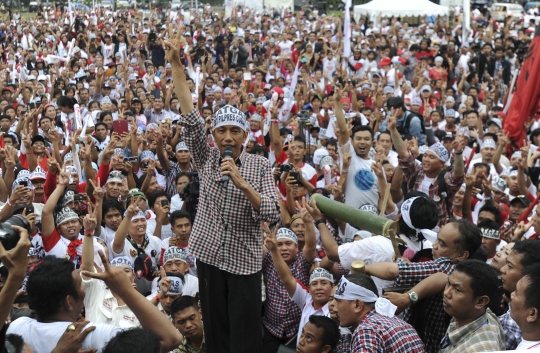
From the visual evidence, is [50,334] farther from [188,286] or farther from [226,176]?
[188,286]

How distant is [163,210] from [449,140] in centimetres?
469

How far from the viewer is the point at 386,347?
3.41 m

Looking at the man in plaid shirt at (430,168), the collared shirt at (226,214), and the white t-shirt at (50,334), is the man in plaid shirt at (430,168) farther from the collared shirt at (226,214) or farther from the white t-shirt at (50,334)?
the white t-shirt at (50,334)

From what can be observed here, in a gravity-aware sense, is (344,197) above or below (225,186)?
below

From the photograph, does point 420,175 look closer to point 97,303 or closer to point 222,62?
point 97,303

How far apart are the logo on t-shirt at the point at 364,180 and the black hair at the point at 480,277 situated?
3286mm

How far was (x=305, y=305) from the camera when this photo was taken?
512 cm

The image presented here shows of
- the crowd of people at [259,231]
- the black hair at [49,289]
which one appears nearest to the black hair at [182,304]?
the crowd of people at [259,231]

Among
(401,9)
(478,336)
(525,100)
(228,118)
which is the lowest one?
(401,9)

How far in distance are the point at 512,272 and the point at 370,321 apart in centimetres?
95

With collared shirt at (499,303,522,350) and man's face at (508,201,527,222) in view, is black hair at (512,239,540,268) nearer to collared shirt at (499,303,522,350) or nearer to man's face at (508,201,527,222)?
collared shirt at (499,303,522,350)

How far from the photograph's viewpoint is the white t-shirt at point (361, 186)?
6.85 m

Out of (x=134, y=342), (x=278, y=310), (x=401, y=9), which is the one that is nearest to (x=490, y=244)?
(x=278, y=310)

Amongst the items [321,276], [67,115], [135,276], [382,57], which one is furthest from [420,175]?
[382,57]
